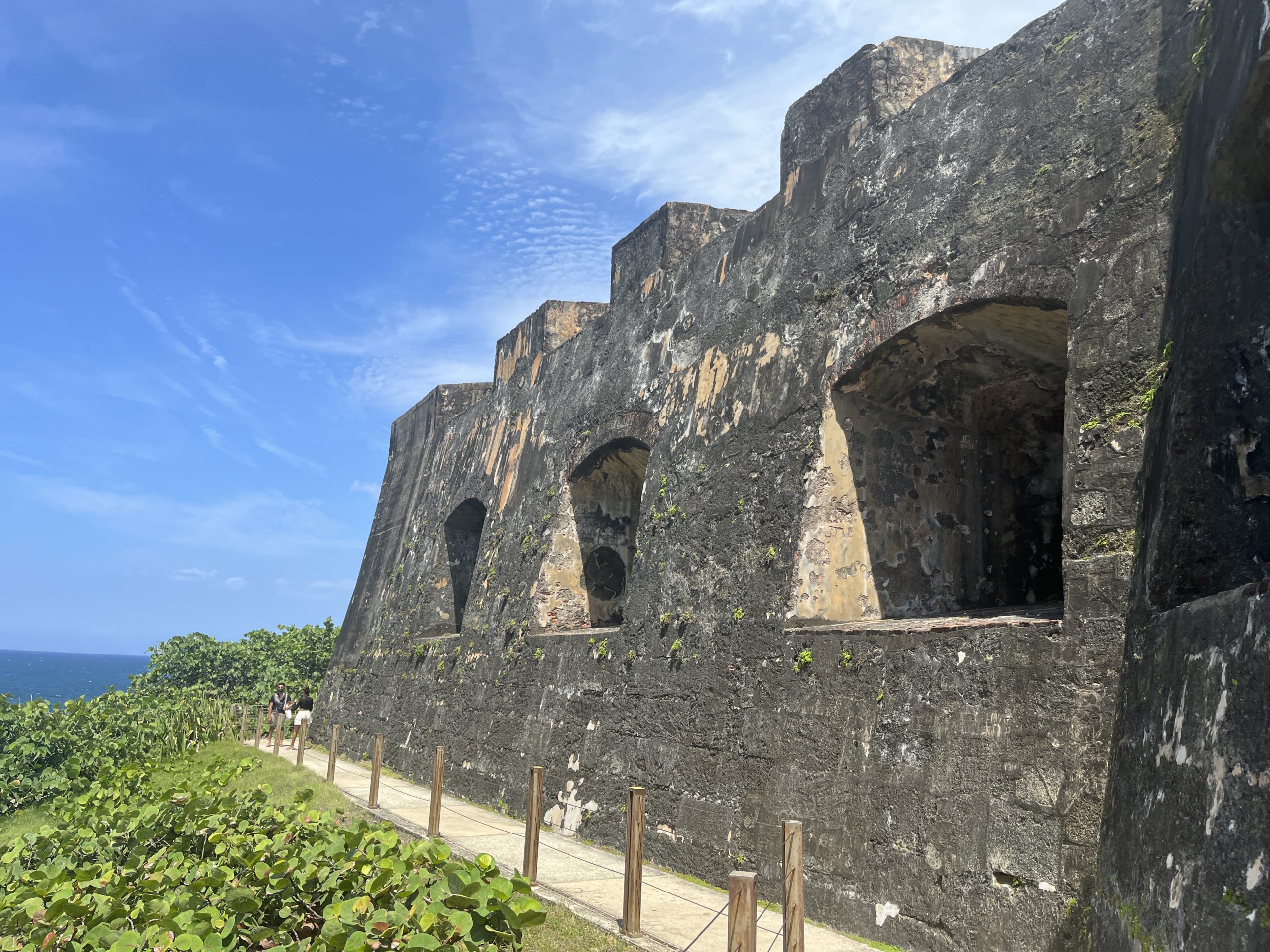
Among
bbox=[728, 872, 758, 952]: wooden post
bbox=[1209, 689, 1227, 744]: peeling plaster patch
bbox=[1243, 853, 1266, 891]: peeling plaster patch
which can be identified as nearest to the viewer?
bbox=[1243, 853, 1266, 891]: peeling plaster patch

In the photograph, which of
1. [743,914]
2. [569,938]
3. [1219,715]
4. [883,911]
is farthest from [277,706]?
[1219,715]

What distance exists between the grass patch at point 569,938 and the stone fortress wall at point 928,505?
1098mm


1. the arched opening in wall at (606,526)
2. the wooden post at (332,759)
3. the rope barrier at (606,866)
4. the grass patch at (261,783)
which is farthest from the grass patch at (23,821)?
the arched opening in wall at (606,526)

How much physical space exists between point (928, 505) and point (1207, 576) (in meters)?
2.61

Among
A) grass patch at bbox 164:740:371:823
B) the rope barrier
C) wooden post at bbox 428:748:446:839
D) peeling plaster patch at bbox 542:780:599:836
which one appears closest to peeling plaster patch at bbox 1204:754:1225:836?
the rope barrier

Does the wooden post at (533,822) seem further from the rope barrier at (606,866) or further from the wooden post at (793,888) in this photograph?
the wooden post at (793,888)

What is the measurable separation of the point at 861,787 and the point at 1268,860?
2.47m

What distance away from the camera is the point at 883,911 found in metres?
4.54

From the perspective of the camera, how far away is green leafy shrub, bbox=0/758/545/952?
11.1 ft

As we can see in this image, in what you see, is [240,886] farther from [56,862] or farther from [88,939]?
[56,862]

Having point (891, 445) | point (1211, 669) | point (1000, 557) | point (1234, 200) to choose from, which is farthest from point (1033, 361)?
point (1211, 669)

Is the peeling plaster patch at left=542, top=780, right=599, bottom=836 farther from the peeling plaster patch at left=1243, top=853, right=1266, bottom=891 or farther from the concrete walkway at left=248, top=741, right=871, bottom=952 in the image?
the peeling plaster patch at left=1243, top=853, right=1266, bottom=891

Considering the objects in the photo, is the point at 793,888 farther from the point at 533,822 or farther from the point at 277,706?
the point at 277,706

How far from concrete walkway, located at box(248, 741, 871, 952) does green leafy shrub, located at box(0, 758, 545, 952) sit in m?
0.90
